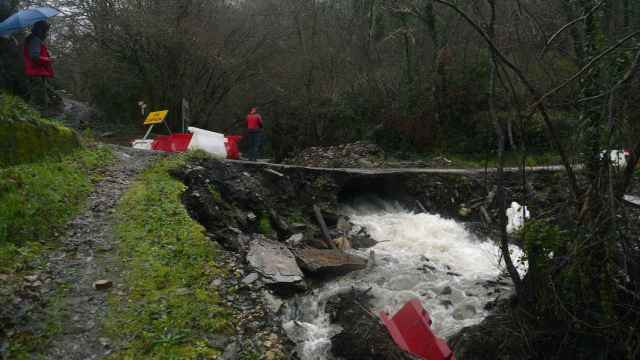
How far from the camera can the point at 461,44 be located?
776 inches

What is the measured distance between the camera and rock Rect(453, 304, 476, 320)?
24.2 feet

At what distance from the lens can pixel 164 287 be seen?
5.25 meters

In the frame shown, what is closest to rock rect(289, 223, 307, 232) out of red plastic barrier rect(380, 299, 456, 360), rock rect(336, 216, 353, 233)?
rock rect(336, 216, 353, 233)

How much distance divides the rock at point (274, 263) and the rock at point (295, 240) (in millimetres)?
1191

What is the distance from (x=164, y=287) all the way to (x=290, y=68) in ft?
54.7

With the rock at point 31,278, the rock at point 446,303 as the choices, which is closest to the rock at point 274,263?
the rock at point 446,303

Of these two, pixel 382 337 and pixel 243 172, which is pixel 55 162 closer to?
pixel 243 172

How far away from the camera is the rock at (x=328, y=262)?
873cm

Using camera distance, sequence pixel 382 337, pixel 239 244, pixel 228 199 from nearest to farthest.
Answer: pixel 382 337 → pixel 239 244 → pixel 228 199

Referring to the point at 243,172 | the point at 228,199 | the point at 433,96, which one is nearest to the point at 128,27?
the point at 243,172

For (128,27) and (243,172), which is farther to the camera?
(128,27)

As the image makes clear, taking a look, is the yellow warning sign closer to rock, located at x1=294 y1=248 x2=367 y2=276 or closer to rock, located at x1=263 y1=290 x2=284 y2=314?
rock, located at x1=294 y1=248 x2=367 y2=276

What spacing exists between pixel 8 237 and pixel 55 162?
2903 mm

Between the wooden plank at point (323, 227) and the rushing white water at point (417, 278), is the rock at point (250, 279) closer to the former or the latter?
the rushing white water at point (417, 278)
